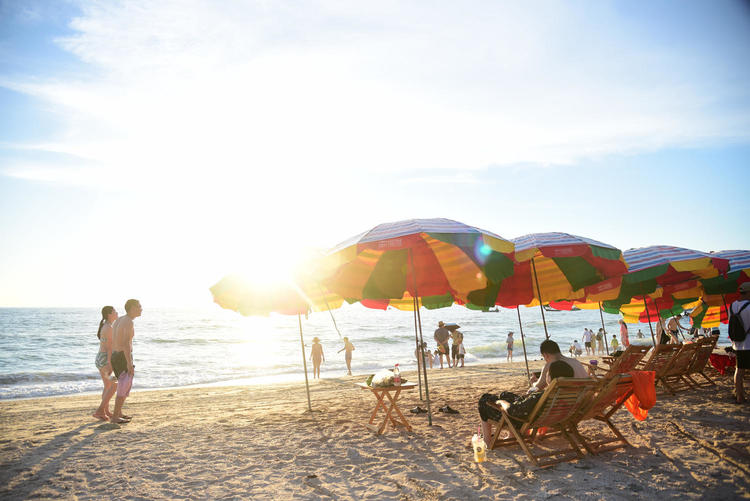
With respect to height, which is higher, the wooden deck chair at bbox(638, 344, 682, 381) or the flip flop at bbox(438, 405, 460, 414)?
the wooden deck chair at bbox(638, 344, 682, 381)

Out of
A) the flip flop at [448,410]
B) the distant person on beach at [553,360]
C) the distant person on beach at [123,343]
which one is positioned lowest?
the flip flop at [448,410]

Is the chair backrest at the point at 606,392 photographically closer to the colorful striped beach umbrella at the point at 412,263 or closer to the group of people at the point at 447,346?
the colorful striped beach umbrella at the point at 412,263

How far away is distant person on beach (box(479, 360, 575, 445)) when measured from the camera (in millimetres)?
4402

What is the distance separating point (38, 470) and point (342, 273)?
4380mm

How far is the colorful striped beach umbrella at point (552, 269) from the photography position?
19.6ft

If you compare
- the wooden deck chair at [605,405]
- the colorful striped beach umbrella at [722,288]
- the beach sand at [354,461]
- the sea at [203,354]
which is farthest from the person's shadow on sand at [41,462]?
the colorful striped beach umbrella at [722,288]

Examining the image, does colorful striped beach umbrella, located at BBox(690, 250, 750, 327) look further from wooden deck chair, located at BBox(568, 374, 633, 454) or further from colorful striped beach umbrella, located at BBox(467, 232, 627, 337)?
wooden deck chair, located at BBox(568, 374, 633, 454)

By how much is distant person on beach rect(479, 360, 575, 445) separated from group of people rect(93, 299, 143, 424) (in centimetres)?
486

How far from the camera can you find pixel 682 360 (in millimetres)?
7523

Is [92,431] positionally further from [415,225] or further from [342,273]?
[415,225]

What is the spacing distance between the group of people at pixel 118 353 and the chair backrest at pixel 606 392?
5.81 metres

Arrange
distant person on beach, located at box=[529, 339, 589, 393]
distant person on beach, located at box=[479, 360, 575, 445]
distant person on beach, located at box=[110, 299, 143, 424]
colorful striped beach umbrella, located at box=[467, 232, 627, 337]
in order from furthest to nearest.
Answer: distant person on beach, located at box=[110, 299, 143, 424]
colorful striped beach umbrella, located at box=[467, 232, 627, 337]
distant person on beach, located at box=[529, 339, 589, 393]
distant person on beach, located at box=[479, 360, 575, 445]

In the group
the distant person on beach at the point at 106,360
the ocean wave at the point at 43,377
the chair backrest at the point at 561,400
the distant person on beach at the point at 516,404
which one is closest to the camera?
the chair backrest at the point at 561,400

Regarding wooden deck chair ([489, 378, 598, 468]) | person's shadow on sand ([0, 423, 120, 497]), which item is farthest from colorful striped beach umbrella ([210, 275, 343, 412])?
wooden deck chair ([489, 378, 598, 468])
